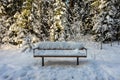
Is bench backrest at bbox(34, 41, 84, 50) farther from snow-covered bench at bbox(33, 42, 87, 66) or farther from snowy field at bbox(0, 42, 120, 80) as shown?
snowy field at bbox(0, 42, 120, 80)

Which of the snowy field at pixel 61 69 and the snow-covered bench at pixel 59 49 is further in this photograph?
the snow-covered bench at pixel 59 49

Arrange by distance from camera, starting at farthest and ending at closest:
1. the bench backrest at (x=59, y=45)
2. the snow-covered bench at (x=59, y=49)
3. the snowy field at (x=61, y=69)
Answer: the bench backrest at (x=59, y=45) < the snow-covered bench at (x=59, y=49) < the snowy field at (x=61, y=69)

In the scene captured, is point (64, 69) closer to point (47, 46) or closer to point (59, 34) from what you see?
point (47, 46)

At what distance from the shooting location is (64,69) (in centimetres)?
903

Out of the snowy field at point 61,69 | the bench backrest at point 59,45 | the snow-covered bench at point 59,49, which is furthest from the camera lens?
the bench backrest at point 59,45

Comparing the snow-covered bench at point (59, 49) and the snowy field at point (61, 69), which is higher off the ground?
the snow-covered bench at point (59, 49)

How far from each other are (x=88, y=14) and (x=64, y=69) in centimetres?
1188

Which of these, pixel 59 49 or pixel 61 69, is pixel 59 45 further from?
pixel 61 69

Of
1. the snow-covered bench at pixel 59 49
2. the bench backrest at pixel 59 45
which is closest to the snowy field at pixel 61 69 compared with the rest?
the snow-covered bench at pixel 59 49

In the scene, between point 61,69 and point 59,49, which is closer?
point 61,69

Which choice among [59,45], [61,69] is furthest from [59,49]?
[61,69]

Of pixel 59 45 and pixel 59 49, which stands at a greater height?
pixel 59 45

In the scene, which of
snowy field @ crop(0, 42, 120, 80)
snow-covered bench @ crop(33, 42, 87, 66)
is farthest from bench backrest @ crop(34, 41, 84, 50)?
snowy field @ crop(0, 42, 120, 80)

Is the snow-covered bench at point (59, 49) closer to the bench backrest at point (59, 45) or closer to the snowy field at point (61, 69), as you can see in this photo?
the bench backrest at point (59, 45)
